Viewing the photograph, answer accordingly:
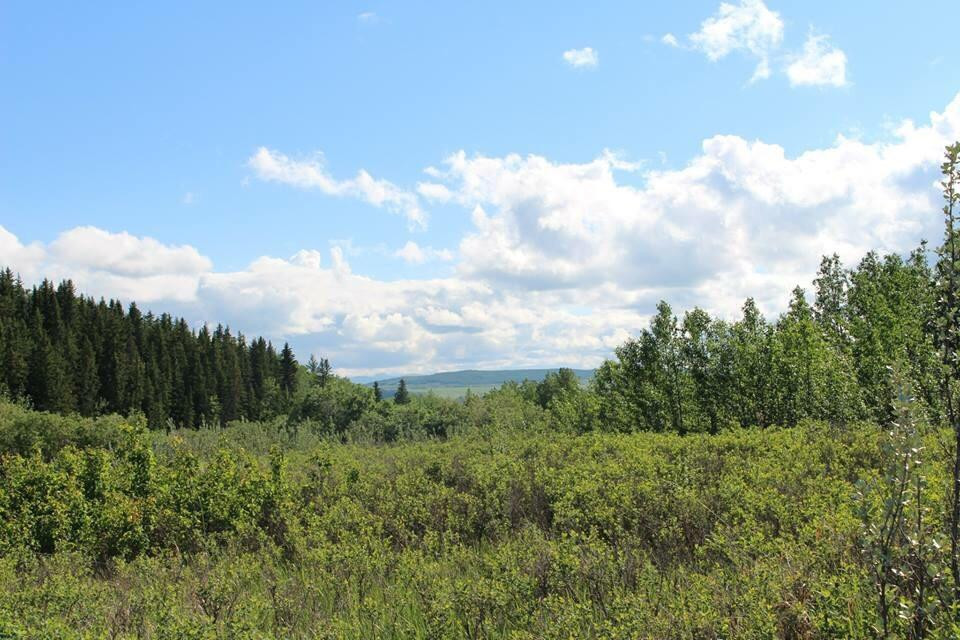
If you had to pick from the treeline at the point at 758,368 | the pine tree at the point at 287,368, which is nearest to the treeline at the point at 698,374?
the treeline at the point at 758,368

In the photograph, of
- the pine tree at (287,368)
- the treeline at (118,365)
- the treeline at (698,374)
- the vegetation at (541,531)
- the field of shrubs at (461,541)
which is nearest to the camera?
the vegetation at (541,531)

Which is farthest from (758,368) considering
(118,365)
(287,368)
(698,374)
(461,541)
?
(287,368)

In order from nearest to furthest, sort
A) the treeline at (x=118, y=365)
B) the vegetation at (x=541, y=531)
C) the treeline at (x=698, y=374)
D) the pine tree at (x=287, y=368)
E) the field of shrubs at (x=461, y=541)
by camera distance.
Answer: the vegetation at (x=541, y=531)
the field of shrubs at (x=461, y=541)
the treeline at (x=698, y=374)
the treeline at (x=118, y=365)
the pine tree at (x=287, y=368)

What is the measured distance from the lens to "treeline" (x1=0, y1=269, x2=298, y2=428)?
53531mm

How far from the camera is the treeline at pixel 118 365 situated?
5353cm

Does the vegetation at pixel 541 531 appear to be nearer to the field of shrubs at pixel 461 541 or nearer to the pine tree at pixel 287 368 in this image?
the field of shrubs at pixel 461 541

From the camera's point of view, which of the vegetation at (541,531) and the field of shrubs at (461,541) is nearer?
the vegetation at (541,531)

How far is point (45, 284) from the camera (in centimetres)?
6831

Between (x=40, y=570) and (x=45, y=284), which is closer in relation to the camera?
(x=40, y=570)

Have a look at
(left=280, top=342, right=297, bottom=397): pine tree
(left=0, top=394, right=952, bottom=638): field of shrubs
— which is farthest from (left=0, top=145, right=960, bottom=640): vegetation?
(left=280, top=342, right=297, bottom=397): pine tree

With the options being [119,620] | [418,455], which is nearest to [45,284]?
[418,455]

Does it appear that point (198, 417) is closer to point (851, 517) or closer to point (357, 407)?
point (357, 407)

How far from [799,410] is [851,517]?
15213 mm

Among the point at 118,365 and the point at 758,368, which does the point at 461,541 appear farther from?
the point at 118,365
